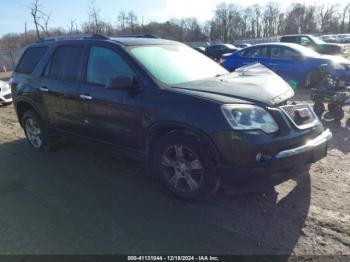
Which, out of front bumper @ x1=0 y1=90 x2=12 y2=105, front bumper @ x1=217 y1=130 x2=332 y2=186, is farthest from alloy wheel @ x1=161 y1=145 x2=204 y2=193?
front bumper @ x1=0 y1=90 x2=12 y2=105

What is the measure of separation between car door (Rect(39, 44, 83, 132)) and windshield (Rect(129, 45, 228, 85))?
1070 millimetres

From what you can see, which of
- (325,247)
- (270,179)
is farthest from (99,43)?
(325,247)

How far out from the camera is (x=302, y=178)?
13.3ft

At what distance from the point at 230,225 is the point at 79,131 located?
2643mm

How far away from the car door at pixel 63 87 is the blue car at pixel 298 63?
269 inches

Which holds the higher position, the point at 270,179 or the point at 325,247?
the point at 270,179

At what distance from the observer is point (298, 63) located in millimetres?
10344

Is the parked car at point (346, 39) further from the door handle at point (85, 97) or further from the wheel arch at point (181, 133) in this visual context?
the wheel arch at point (181, 133)

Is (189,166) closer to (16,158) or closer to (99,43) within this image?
(99,43)

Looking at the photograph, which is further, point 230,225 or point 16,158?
point 16,158

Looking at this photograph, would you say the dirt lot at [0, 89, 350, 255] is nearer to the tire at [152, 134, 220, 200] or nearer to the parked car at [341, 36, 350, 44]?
the tire at [152, 134, 220, 200]

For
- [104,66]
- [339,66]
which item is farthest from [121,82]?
[339,66]

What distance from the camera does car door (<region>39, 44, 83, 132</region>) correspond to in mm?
4570

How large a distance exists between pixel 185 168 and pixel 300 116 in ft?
4.46
